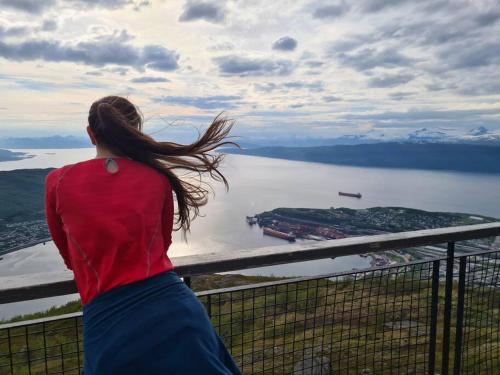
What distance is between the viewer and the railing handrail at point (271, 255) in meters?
1.47

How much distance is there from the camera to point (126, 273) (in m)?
1.34

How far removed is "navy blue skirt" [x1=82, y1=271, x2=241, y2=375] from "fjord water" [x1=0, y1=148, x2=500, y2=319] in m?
18.9

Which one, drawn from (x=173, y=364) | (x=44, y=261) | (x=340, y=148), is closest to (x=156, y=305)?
(x=173, y=364)

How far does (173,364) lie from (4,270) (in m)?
41.6

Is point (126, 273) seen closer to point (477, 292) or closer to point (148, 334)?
point (148, 334)

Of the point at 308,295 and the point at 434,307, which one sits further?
the point at 434,307

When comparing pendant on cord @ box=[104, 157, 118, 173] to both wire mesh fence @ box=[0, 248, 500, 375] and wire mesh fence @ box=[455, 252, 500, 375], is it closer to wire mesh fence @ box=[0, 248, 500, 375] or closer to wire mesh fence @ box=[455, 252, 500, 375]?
wire mesh fence @ box=[0, 248, 500, 375]

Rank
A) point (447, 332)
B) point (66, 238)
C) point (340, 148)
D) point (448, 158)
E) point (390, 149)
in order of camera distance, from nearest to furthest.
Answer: point (66, 238)
point (447, 332)
point (448, 158)
point (390, 149)
point (340, 148)

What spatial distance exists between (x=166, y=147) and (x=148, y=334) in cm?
81

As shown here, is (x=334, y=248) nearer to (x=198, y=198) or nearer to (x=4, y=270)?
(x=198, y=198)

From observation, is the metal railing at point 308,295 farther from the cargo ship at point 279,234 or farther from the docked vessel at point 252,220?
the docked vessel at point 252,220

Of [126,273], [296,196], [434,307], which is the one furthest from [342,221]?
[126,273]

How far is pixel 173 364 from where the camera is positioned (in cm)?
126

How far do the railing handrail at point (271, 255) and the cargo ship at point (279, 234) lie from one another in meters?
49.3
